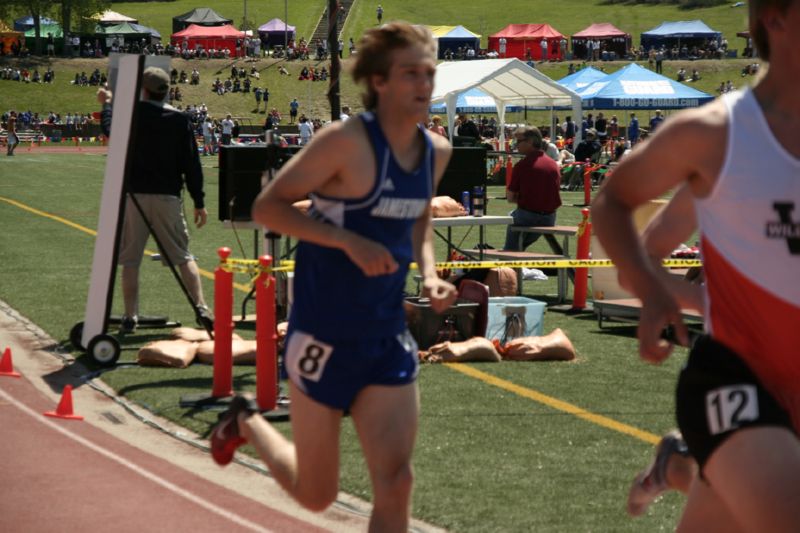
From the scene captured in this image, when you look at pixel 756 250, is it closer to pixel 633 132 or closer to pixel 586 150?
pixel 586 150

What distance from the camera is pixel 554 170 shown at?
1664 cm

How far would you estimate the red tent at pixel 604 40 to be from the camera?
102 meters

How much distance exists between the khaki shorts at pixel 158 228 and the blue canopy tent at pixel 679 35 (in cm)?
8370

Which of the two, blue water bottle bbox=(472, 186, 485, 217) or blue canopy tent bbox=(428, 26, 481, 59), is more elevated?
blue canopy tent bbox=(428, 26, 481, 59)

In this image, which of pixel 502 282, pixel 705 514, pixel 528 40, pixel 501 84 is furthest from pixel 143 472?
pixel 528 40

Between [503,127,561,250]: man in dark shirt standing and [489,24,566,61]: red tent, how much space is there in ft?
271

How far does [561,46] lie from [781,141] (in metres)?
101

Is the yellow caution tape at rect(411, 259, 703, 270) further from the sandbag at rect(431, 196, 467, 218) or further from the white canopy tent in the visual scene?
the white canopy tent

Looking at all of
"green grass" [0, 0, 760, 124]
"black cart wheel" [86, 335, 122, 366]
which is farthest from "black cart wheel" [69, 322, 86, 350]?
"green grass" [0, 0, 760, 124]

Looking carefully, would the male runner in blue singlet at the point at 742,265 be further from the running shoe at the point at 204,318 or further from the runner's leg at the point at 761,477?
the running shoe at the point at 204,318

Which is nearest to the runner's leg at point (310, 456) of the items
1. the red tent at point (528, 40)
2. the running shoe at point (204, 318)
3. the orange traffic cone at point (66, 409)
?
the orange traffic cone at point (66, 409)

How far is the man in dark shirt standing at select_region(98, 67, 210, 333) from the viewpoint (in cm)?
1181

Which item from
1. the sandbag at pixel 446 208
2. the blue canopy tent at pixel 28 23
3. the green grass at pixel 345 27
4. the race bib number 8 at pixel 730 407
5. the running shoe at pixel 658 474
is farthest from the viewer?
the blue canopy tent at pixel 28 23

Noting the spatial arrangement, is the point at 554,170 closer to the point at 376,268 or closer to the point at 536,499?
the point at 536,499
